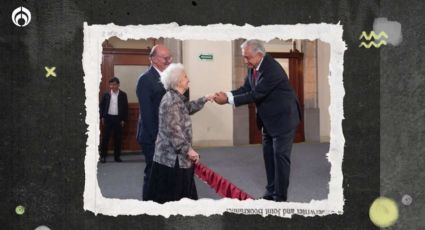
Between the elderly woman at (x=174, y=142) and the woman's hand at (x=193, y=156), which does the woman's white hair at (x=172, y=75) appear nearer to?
the elderly woman at (x=174, y=142)

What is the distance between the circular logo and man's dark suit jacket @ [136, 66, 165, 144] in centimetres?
60

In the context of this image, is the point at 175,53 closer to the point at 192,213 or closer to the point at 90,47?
the point at 90,47

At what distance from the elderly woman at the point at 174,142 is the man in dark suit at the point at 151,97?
0.03m

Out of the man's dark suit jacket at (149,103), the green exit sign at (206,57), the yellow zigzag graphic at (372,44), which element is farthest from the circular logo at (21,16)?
the yellow zigzag graphic at (372,44)

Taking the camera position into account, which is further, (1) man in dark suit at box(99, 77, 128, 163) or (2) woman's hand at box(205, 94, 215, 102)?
(2) woman's hand at box(205, 94, 215, 102)

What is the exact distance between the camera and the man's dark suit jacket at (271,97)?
193 cm

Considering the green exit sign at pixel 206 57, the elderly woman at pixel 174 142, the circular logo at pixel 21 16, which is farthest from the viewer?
the green exit sign at pixel 206 57

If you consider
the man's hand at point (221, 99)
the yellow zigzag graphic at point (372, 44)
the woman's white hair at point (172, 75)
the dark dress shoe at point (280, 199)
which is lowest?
the dark dress shoe at point (280, 199)

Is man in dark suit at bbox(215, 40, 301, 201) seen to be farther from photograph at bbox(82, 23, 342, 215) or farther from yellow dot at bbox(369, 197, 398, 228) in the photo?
yellow dot at bbox(369, 197, 398, 228)

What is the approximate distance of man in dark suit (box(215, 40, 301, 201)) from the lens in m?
1.86

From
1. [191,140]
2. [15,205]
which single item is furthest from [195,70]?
[15,205]

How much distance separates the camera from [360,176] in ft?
5.75

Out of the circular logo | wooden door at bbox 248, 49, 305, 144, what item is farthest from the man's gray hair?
the circular logo

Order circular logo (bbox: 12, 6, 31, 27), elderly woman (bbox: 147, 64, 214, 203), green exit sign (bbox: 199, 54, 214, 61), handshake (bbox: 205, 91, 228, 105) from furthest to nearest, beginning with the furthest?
green exit sign (bbox: 199, 54, 214, 61) → handshake (bbox: 205, 91, 228, 105) → elderly woman (bbox: 147, 64, 214, 203) → circular logo (bbox: 12, 6, 31, 27)
